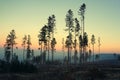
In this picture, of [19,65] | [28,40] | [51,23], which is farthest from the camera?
[28,40]

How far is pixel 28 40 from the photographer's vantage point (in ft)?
426

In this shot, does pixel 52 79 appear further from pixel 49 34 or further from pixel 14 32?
pixel 14 32

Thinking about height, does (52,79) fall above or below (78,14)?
below

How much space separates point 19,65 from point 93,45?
3292 inches

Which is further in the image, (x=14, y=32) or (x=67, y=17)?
(x=14, y=32)

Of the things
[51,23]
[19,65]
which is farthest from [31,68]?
[51,23]

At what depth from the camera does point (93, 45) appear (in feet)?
458

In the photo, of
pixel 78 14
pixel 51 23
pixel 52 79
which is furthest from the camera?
pixel 51 23

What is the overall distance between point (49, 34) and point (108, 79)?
193 feet

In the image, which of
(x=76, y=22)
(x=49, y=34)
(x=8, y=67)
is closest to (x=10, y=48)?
(x=49, y=34)

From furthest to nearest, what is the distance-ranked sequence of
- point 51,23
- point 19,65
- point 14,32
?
point 14,32 < point 51,23 < point 19,65

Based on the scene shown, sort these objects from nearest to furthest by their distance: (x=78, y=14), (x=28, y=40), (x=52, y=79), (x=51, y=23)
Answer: (x=52, y=79), (x=78, y=14), (x=51, y=23), (x=28, y=40)

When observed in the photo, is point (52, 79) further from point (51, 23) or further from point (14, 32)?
point (14, 32)

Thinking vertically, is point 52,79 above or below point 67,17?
below
